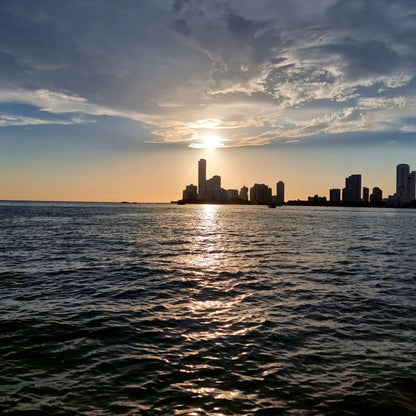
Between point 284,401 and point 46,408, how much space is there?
6357 millimetres

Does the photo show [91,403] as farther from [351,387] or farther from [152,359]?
[351,387]

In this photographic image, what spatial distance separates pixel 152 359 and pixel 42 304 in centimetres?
922

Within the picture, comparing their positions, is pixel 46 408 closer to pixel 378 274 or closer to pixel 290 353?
pixel 290 353

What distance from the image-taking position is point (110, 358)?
1206 centimetres

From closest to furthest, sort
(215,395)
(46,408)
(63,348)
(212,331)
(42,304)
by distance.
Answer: (46,408), (215,395), (63,348), (212,331), (42,304)

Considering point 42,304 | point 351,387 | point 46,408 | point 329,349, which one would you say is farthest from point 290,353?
point 42,304

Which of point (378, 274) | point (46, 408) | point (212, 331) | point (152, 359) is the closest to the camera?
point (46, 408)

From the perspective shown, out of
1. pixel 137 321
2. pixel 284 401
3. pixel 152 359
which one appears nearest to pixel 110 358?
pixel 152 359

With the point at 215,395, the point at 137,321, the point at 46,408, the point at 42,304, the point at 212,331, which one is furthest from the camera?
the point at 42,304

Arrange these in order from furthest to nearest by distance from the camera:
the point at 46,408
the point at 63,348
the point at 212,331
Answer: the point at 212,331, the point at 63,348, the point at 46,408

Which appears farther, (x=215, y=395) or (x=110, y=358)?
(x=110, y=358)

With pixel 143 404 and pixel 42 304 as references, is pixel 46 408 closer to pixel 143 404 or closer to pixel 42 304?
pixel 143 404

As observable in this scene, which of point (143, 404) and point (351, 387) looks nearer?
point (143, 404)

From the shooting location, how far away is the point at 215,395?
9.71 meters
